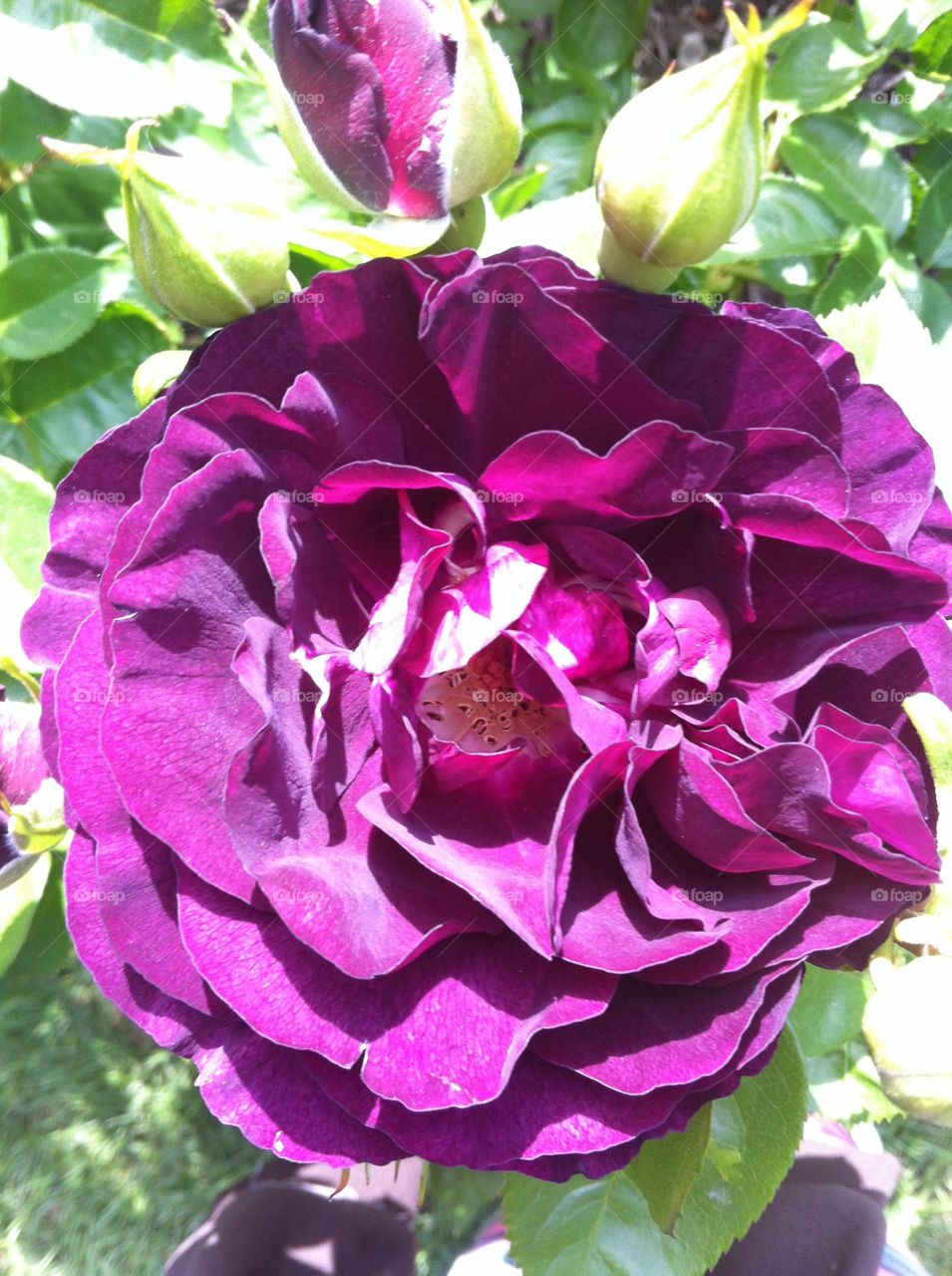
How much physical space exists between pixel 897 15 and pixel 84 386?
0.66 meters

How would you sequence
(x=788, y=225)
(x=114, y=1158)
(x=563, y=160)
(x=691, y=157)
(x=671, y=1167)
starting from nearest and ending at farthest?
(x=691, y=157)
(x=671, y=1167)
(x=788, y=225)
(x=563, y=160)
(x=114, y=1158)

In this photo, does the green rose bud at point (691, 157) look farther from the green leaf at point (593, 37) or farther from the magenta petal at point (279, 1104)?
the green leaf at point (593, 37)

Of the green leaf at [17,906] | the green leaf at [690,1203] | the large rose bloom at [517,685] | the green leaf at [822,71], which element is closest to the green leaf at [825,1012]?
the green leaf at [690,1203]

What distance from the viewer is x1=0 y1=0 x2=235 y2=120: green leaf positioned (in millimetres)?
697

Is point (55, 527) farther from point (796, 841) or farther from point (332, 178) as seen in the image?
point (796, 841)

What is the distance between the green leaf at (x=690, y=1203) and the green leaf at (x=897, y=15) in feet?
2.17

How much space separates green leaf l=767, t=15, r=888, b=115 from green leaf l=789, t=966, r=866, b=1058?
596mm

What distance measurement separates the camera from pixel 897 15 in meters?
0.76

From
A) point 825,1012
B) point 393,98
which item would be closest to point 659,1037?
point 825,1012

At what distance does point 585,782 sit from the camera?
44cm

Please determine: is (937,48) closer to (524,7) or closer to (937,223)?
(937,223)

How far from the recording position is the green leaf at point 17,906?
726 mm

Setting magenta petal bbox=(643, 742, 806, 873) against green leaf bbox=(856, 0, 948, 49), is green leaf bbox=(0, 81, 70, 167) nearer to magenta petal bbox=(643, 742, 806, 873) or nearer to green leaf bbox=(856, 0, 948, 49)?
green leaf bbox=(856, 0, 948, 49)

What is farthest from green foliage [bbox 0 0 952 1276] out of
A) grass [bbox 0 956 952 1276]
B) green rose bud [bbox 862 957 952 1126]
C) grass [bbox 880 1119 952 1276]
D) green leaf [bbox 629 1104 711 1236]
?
grass [bbox 880 1119 952 1276]
